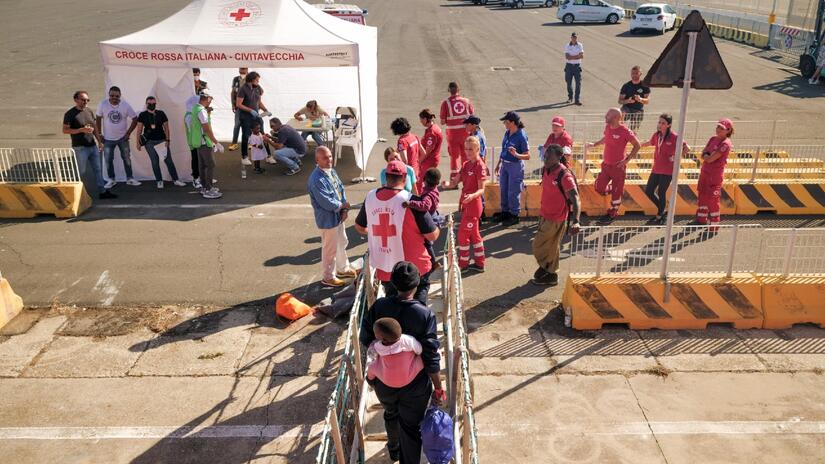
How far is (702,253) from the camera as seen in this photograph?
32.9 ft

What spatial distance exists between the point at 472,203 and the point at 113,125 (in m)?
7.55

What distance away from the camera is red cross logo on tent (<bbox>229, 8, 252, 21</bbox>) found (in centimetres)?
1377

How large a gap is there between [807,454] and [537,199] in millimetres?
6299

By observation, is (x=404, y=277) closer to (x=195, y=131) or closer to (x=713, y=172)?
(x=713, y=172)

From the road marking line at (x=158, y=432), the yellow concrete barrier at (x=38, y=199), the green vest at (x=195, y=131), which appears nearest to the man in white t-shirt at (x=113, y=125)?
the yellow concrete barrier at (x=38, y=199)

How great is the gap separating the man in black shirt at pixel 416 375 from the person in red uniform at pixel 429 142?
18.6 ft

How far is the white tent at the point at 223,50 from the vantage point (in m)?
13.0

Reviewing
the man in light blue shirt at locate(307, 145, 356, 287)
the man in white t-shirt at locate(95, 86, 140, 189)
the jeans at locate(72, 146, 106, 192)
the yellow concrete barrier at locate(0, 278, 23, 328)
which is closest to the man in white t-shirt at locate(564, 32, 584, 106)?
the man in white t-shirt at locate(95, 86, 140, 189)

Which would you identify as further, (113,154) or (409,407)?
(113,154)

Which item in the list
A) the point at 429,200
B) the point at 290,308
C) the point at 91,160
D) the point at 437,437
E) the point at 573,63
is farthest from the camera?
the point at 573,63

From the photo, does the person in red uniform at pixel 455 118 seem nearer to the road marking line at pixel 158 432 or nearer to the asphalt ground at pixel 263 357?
the asphalt ground at pixel 263 357

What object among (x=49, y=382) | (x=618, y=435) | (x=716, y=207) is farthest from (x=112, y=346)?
(x=716, y=207)

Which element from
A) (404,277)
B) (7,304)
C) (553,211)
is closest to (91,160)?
(7,304)

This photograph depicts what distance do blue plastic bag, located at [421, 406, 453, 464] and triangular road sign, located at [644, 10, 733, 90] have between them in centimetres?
475
